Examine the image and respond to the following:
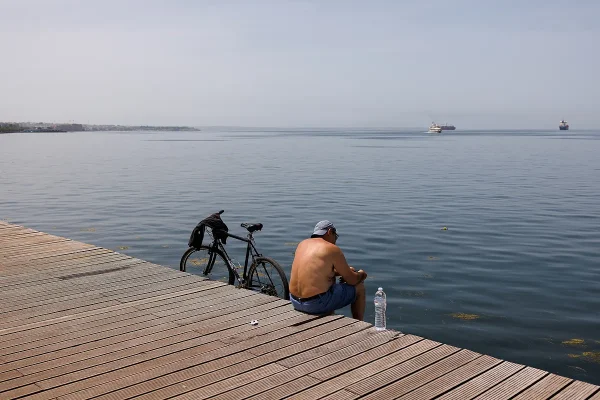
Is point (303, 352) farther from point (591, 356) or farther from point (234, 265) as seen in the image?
point (591, 356)

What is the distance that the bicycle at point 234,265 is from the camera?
29.8ft

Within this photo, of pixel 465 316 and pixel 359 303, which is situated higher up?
pixel 359 303

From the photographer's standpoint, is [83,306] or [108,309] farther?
[83,306]

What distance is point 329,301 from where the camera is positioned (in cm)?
762

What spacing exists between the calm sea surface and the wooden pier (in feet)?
10.2

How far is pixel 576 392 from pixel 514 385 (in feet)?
1.70

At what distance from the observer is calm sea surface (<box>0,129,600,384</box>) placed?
10305 mm

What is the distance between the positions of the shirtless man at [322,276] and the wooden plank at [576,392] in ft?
9.41

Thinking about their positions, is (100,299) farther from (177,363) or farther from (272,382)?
(272,382)

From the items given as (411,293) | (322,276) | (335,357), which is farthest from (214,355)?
(411,293)

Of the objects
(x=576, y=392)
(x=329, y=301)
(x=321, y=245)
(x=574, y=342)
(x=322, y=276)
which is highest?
(x=321, y=245)

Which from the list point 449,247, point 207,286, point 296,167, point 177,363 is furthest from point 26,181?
point 177,363

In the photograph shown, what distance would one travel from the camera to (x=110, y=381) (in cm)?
565

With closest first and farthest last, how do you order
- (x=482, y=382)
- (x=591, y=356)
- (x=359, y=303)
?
(x=482, y=382) < (x=359, y=303) < (x=591, y=356)
